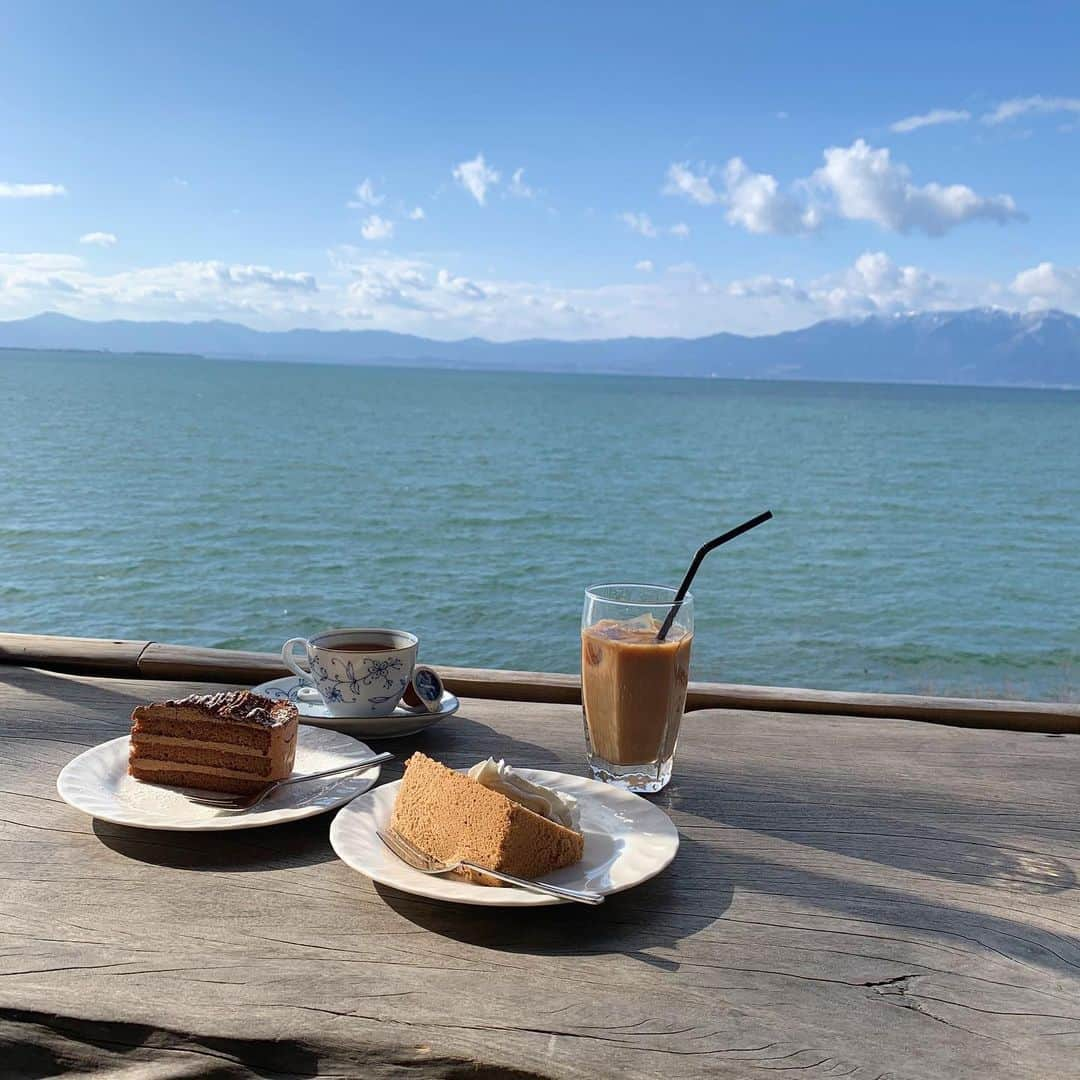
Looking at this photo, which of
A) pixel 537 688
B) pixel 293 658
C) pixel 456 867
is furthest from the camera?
pixel 537 688

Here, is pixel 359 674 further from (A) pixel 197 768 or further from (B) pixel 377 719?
(A) pixel 197 768

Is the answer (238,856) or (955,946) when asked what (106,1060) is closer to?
(238,856)

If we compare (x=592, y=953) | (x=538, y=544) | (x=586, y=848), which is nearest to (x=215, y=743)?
(x=586, y=848)

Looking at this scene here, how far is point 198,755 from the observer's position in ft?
5.52

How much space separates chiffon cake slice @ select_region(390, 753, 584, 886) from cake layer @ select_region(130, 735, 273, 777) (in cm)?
27

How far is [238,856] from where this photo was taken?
5.01 ft

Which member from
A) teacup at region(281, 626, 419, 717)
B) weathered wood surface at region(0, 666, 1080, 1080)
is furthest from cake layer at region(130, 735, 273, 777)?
teacup at region(281, 626, 419, 717)

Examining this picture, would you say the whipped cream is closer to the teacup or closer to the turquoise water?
the teacup

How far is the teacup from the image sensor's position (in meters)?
2.02

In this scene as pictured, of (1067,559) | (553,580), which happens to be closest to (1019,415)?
(1067,559)

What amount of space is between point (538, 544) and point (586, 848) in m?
19.8

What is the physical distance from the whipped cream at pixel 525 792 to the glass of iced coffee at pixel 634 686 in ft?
1.16

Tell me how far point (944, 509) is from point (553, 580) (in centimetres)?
1682

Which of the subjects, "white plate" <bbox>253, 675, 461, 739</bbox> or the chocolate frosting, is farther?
"white plate" <bbox>253, 675, 461, 739</bbox>
